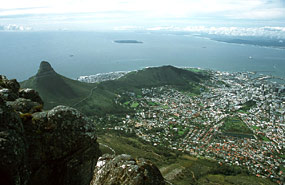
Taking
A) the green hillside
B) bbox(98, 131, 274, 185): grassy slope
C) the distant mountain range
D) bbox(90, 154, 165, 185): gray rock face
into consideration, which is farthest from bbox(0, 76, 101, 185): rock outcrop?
the green hillside

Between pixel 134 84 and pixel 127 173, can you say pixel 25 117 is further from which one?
pixel 134 84

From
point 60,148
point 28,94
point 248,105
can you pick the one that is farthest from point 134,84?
point 60,148

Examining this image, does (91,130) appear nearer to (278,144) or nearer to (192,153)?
(192,153)

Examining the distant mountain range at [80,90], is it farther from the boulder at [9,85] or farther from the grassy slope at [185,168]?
the boulder at [9,85]

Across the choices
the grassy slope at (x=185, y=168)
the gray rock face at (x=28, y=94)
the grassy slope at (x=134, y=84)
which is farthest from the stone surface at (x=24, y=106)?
the grassy slope at (x=134, y=84)

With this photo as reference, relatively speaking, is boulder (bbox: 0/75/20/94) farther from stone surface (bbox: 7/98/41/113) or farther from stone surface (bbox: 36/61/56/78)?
stone surface (bbox: 36/61/56/78)

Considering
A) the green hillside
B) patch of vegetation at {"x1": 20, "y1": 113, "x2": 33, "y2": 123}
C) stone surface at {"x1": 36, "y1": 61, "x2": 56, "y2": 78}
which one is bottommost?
the green hillside
